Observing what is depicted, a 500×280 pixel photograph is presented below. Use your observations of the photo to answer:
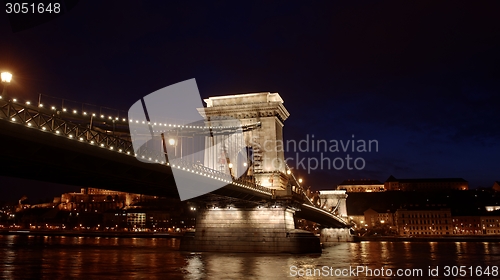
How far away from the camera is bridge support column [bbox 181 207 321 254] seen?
4409 centimetres

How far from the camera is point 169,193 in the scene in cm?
3788

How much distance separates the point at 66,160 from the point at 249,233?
2454 cm

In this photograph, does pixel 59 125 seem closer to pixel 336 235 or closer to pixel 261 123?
pixel 261 123

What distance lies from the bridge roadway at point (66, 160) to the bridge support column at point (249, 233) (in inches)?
391

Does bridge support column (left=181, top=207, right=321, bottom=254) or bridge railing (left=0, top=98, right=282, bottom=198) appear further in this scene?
bridge support column (left=181, top=207, right=321, bottom=254)

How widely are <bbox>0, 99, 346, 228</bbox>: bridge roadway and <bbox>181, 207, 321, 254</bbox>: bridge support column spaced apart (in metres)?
9.93

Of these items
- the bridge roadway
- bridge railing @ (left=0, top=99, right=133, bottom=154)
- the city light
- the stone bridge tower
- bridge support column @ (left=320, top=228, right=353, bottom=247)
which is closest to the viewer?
the city light

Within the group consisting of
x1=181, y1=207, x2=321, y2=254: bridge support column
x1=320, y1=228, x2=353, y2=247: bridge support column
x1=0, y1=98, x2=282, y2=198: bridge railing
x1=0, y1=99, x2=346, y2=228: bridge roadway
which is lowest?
x1=320, y1=228, x2=353, y2=247: bridge support column

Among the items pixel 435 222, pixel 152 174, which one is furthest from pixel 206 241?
pixel 435 222

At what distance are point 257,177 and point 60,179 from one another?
88.3 feet

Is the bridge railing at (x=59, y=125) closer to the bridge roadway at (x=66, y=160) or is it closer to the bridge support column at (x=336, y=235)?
the bridge roadway at (x=66, y=160)

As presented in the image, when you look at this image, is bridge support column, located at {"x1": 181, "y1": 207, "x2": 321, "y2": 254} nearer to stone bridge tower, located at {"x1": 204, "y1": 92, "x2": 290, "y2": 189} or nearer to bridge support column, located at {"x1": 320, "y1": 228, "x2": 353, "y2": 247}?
stone bridge tower, located at {"x1": 204, "y1": 92, "x2": 290, "y2": 189}

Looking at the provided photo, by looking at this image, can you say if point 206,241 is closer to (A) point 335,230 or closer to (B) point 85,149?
(B) point 85,149

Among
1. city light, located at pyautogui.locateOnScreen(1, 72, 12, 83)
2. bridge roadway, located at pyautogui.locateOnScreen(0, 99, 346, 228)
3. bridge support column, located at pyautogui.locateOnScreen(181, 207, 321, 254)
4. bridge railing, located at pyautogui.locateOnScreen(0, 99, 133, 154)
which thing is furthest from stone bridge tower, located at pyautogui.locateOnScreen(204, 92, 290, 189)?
city light, located at pyautogui.locateOnScreen(1, 72, 12, 83)
